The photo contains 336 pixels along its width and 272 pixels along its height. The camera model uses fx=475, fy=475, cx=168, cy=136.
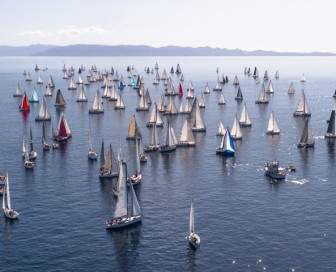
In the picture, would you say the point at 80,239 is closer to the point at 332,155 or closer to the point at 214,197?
the point at 214,197

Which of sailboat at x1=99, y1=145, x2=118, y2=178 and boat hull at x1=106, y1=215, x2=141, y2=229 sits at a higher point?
sailboat at x1=99, y1=145, x2=118, y2=178

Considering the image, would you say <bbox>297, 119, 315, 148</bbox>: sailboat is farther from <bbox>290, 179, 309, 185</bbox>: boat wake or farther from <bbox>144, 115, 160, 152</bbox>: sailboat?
<bbox>144, 115, 160, 152</bbox>: sailboat

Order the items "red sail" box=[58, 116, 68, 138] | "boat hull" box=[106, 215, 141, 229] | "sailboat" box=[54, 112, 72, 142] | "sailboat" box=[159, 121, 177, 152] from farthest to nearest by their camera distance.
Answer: "red sail" box=[58, 116, 68, 138] → "sailboat" box=[54, 112, 72, 142] → "sailboat" box=[159, 121, 177, 152] → "boat hull" box=[106, 215, 141, 229]

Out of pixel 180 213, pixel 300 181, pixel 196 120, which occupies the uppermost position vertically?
pixel 196 120

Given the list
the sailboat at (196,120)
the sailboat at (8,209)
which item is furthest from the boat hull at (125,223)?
the sailboat at (196,120)

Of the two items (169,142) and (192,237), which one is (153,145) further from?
(192,237)

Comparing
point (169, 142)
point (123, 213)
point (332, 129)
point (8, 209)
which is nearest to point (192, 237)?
point (123, 213)

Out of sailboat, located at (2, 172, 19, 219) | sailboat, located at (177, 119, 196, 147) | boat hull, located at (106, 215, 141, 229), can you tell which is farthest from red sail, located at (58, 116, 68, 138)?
boat hull, located at (106, 215, 141, 229)

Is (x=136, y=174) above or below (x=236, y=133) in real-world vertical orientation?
below

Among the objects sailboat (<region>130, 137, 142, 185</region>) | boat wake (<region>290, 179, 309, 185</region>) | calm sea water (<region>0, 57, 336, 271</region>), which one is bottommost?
calm sea water (<region>0, 57, 336, 271</region>)
